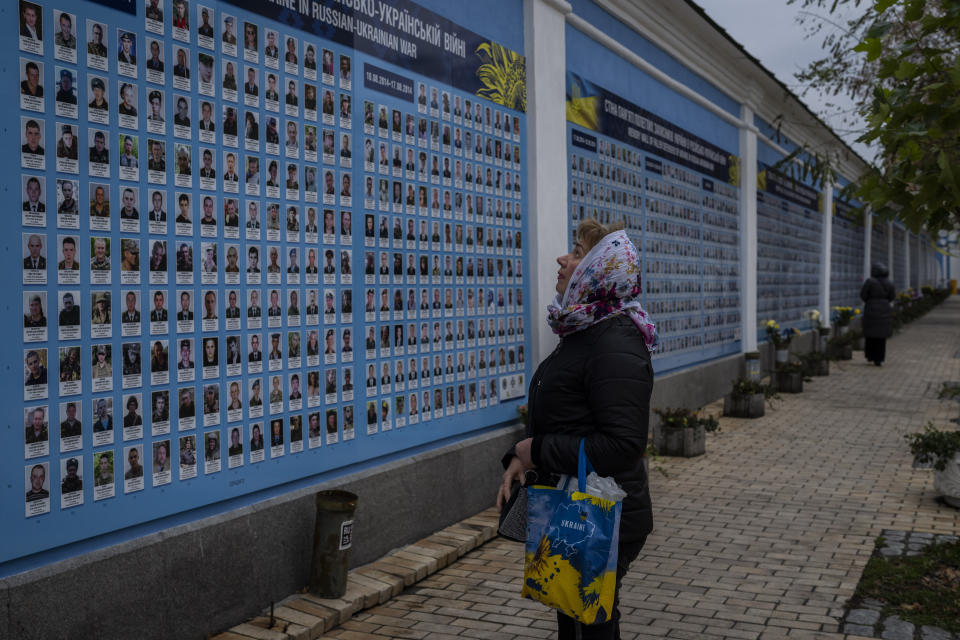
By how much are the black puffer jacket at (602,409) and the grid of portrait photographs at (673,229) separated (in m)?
6.08

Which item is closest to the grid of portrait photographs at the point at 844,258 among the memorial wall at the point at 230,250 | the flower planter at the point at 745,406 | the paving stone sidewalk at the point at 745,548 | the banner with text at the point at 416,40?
the flower planter at the point at 745,406

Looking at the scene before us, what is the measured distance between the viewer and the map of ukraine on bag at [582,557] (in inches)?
119

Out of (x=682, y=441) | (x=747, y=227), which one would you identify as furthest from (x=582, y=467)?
(x=747, y=227)

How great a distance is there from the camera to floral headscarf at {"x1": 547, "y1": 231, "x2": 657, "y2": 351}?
10.5 feet

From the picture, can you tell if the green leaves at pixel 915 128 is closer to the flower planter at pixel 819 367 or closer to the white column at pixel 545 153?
the white column at pixel 545 153

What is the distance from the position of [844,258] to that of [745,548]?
22.2 meters

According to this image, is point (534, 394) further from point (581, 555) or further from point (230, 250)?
point (230, 250)

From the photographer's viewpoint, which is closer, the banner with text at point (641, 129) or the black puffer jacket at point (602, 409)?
the black puffer jacket at point (602, 409)

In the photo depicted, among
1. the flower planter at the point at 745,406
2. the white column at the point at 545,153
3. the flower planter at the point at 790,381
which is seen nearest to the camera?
the white column at the point at 545,153

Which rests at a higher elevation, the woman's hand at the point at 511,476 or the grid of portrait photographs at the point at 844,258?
the grid of portrait photographs at the point at 844,258

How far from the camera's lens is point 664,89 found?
1205 cm

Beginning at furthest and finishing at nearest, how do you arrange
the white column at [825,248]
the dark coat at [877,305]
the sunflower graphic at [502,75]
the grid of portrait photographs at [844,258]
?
1. the grid of portrait photographs at [844,258]
2. the white column at [825,248]
3. the dark coat at [877,305]
4. the sunflower graphic at [502,75]

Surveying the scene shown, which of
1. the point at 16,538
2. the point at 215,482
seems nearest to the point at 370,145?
the point at 215,482

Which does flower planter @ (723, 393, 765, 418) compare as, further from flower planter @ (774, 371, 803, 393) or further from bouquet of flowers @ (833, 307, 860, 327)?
bouquet of flowers @ (833, 307, 860, 327)
